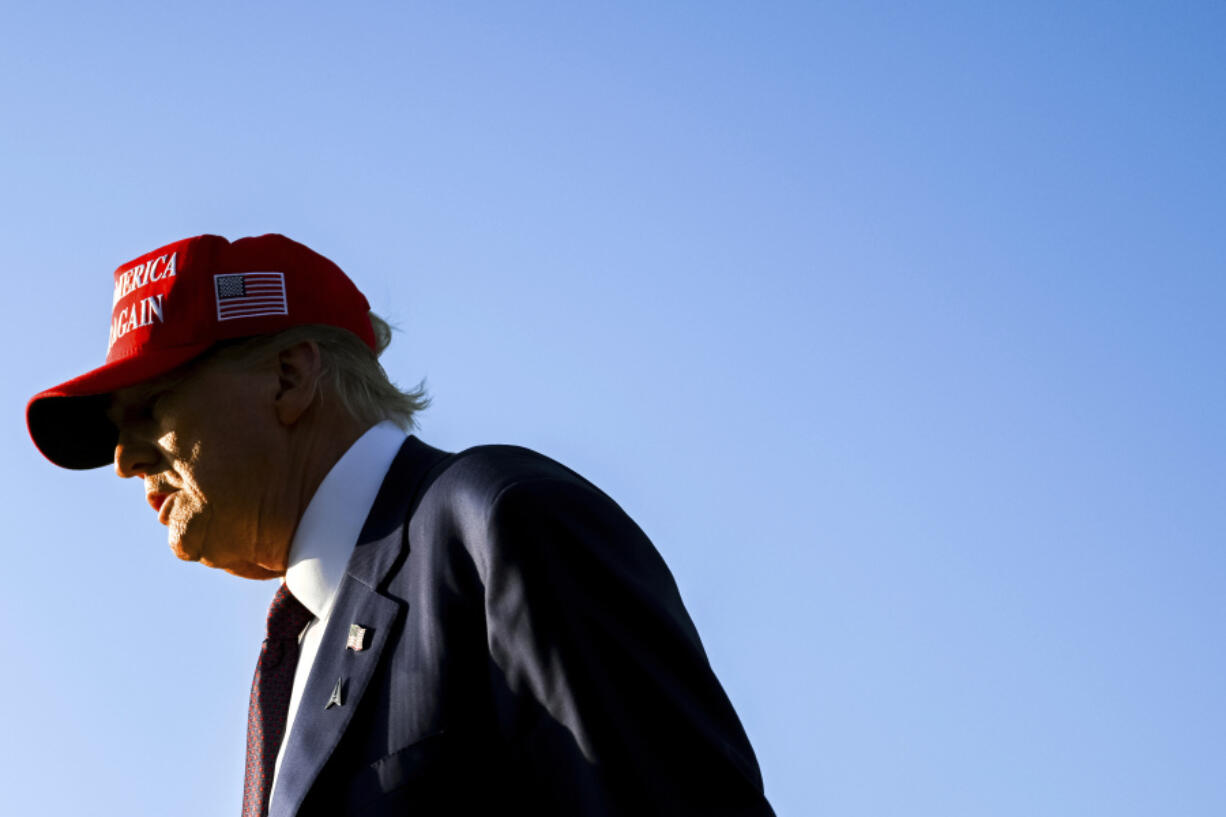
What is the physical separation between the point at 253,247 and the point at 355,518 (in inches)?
34.0

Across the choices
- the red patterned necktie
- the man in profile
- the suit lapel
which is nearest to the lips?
the man in profile

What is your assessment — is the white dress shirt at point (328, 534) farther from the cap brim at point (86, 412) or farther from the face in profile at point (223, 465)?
the cap brim at point (86, 412)

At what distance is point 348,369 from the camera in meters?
3.99

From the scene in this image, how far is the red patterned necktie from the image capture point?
3.60 meters

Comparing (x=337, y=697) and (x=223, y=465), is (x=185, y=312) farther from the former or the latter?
(x=337, y=697)

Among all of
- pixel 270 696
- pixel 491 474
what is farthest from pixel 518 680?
pixel 270 696

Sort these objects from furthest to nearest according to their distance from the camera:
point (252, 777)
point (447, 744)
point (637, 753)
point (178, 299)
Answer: point (178, 299) → point (252, 777) → point (447, 744) → point (637, 753)

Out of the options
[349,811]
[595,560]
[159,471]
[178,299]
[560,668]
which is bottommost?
[349,811]

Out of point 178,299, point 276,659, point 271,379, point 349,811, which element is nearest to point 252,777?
point 276,659

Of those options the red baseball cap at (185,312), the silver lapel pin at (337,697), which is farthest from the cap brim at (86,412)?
the silver lapel pin at (337,697)

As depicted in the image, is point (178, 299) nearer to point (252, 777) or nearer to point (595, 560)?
point (252, 777)

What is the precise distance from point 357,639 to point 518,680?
0.54m

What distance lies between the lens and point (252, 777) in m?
→ 3.67

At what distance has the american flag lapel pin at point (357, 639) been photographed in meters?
3.33
